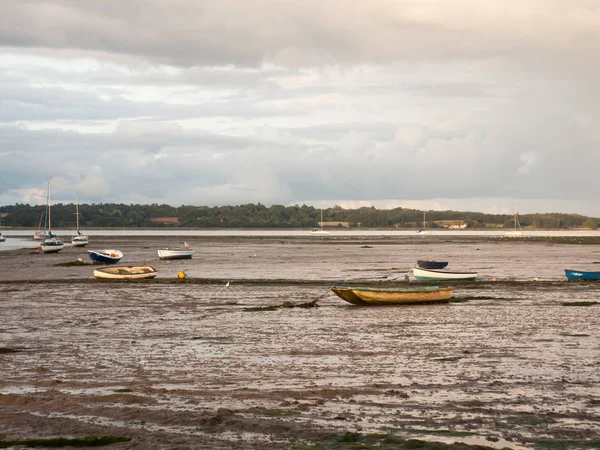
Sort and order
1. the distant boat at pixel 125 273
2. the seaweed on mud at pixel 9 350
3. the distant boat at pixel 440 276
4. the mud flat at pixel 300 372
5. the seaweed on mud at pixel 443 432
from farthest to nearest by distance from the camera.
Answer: the distant boat at pixel 125 273 → the distant boat at pixel 440 276 → the seaweed on mud at pixel 9 350 → the mud flat at pixel 300 372 → the seaweed on mud at pixel 443 432

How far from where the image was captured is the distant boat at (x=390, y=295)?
33.7 m

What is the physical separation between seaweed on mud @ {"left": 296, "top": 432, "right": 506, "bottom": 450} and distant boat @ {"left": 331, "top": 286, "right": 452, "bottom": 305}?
2086 cm

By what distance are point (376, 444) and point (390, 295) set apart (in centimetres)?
2249

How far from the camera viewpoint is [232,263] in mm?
71312

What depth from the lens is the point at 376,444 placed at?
12094mm

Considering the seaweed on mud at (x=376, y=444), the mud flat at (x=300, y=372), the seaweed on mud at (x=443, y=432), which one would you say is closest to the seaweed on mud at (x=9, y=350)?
the mud flat at (x=300, y=372)

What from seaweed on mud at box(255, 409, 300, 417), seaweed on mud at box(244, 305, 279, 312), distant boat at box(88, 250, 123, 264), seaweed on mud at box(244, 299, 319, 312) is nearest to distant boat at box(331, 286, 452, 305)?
seaweed on mud at box(244, 299, 319, 312)

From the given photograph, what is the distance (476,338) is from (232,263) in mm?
48911

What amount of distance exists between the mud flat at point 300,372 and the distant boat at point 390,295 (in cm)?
62

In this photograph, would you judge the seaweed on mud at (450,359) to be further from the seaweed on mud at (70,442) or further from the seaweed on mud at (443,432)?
the seaweed on mud at (70,442)

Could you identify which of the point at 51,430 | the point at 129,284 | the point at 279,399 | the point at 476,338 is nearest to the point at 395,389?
the point at 279,399

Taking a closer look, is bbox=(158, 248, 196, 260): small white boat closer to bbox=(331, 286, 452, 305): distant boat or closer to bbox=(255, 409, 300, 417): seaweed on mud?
bbox=(331, 286, 452, 305): distant boat

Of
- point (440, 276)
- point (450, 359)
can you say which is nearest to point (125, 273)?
point (440, 276)

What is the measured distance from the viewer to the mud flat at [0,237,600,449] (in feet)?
42.6
